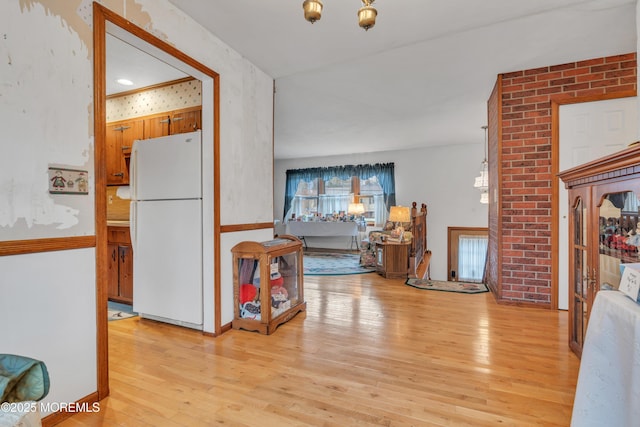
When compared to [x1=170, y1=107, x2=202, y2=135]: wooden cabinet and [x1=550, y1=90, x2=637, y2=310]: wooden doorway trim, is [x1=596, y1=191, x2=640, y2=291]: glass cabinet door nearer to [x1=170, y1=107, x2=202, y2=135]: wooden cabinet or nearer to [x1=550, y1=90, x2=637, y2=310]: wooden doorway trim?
[x1=550, y1=90, x2=637, y2=310]: wooden doorway trim

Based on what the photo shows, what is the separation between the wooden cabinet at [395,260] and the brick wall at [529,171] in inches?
52.8

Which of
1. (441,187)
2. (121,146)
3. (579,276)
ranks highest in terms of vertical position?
(121,146)

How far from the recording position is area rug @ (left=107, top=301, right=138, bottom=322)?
296 centimetres

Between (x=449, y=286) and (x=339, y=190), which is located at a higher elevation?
(x=339, y=190)

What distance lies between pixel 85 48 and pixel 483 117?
4.96 m

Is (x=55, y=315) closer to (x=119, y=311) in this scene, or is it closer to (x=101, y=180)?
(x=101, y=180)

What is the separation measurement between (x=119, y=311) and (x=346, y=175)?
5735 millimetres

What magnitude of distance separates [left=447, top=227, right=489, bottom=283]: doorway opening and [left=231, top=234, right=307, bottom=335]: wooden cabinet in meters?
5.12

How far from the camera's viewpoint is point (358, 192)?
25.6ft

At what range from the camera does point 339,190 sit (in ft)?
26.1

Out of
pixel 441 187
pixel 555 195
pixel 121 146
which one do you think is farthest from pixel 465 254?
pixel 121 146

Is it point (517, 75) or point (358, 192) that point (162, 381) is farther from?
point (358, 192)

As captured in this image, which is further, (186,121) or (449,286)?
(449,286)

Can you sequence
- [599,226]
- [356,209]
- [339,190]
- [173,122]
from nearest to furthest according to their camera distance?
[599,226], [173,122], [356,209], [339,190]
